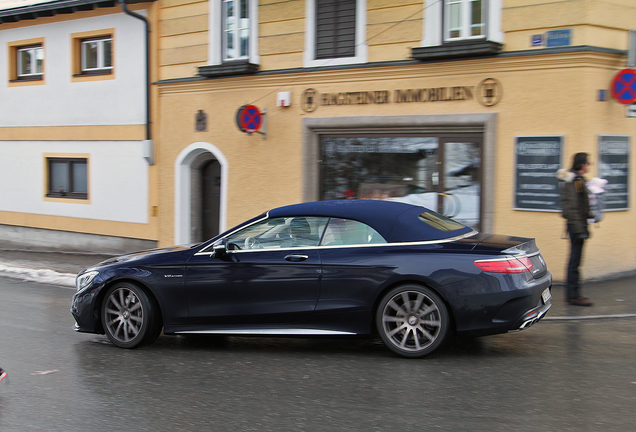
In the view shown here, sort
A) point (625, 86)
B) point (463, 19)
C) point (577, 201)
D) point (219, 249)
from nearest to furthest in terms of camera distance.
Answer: point (219, 249)
point (577, 201)
point (625, 86)
point (463, 19)

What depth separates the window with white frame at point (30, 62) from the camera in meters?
17.3

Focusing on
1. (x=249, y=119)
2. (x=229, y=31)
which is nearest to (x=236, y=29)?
(x=229, y=31)

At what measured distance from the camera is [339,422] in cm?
447

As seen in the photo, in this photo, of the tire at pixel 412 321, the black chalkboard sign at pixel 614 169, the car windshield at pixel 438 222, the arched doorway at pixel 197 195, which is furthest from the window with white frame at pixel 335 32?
the tire at pixel 412 321

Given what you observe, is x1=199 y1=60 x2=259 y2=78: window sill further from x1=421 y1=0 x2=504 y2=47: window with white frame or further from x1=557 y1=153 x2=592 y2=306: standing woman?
x1=557 y1=153 x2=592 y2=306: standing woman

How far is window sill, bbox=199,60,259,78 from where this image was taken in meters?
13.2

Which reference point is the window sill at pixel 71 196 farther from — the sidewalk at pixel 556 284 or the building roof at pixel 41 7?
the building roof at pixel 41 7

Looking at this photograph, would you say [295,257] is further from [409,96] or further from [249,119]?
[249,119]

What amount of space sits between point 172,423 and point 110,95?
493 inches

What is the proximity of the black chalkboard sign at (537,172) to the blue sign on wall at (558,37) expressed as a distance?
137cm

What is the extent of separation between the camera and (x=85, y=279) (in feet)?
22.9

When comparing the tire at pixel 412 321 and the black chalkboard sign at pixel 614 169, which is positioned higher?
the black chalkboard sign at pixel 614 169

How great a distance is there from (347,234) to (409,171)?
18.7 ft

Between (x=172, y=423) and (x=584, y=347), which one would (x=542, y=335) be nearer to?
(x=584, y=347)
